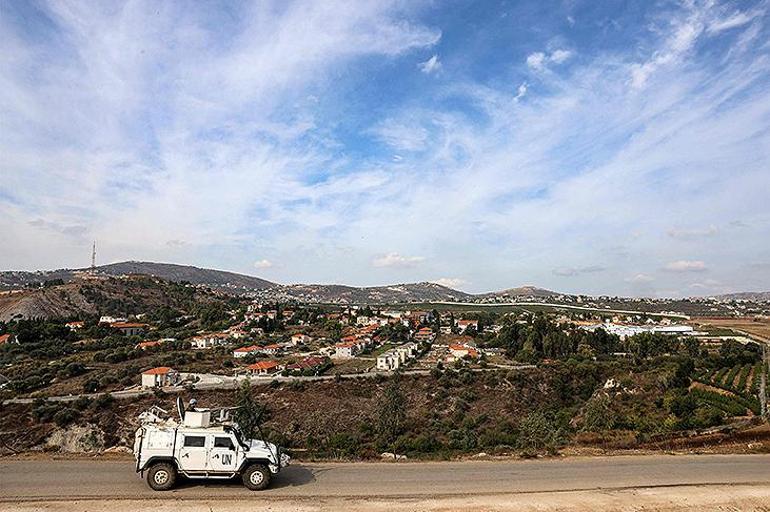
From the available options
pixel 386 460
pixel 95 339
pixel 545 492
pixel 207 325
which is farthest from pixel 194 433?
pixel 207 325

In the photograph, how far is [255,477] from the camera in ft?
29.9

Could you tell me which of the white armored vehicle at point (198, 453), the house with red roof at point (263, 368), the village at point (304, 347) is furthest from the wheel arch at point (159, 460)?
the house with red roof at point (263, 368)

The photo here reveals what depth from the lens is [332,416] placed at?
42594 millimetres

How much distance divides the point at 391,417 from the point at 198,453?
3127cm

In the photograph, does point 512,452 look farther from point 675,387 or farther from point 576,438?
point 675,387

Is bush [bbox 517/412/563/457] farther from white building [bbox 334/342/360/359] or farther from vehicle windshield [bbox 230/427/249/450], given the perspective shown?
white building [bbox 334/342/360/359]

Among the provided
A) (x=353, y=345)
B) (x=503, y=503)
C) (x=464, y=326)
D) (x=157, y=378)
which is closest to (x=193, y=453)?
(x=503, y=503)

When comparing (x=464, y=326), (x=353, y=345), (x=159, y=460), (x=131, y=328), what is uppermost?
(x=159, y=460)

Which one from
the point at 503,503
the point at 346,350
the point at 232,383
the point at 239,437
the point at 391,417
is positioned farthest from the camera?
the point at 346,350

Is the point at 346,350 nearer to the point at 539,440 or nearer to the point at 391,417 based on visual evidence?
the point at 391,417

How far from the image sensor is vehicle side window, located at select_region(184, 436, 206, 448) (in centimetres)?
899

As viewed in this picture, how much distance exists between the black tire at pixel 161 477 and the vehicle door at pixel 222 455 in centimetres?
68

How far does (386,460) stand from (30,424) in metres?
39.9

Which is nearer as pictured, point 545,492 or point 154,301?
point 545,492
